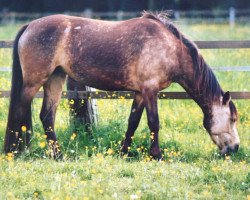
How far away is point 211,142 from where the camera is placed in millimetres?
7934

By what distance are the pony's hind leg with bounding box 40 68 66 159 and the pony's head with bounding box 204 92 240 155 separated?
216cm

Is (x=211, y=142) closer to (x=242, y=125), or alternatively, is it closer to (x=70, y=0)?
(x=242, y=125)

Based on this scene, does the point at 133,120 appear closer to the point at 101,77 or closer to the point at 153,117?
the point at 153,117

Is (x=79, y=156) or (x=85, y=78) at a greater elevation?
(x=85, y=78)

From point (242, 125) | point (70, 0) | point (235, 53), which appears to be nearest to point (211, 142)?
point (242, 125)

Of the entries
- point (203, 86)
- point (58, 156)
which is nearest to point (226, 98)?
point (203, 86)

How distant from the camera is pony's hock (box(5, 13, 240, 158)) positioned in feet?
24.1

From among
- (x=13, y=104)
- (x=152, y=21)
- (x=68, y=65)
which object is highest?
(x=152, y=21)

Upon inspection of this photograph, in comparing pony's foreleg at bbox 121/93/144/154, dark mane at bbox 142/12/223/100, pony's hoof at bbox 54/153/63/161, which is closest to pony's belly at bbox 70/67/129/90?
pony's foreleg at bbox 121/93/144/154

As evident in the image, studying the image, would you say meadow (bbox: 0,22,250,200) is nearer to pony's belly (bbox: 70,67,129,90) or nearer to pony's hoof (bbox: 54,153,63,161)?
pony's hoof (bbox: 54,153,63,161)

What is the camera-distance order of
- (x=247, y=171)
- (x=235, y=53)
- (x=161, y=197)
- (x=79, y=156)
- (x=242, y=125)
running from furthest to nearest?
1. (x=235, y=53)
2. (x=242, y=125)
3. (x=79, y=156)
4. (x=247, y=171)
5. (x=161, y=197)

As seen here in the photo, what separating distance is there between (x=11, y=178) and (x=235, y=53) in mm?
8788

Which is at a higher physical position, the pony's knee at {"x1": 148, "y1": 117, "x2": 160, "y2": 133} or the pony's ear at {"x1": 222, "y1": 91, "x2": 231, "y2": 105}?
the pony's ear at {"x1": 222, "y1": 91, "x2": 231, "y2": 105}

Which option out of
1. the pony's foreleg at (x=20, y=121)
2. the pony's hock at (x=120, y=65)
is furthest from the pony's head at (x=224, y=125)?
the pony's foreleg at (x=20, y=121)
